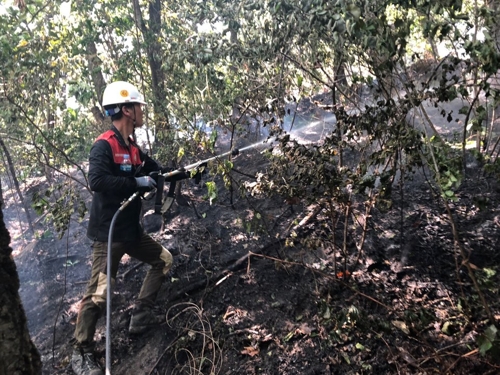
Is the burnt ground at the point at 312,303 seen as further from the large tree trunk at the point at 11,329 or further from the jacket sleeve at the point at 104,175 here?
the large tree trunk at the point at 11,329

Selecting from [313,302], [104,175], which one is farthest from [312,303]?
[104,175]

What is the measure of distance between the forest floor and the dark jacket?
2.78 ft

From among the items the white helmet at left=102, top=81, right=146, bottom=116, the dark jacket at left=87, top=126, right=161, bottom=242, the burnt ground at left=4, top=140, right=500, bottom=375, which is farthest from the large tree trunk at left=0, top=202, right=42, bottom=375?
the white helmet at left=102, top=81, right=146, bottom=116

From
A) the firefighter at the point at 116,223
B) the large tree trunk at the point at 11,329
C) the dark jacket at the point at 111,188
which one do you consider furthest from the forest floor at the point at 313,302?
the large tree trunk at the point at 11,329

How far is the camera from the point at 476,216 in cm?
362

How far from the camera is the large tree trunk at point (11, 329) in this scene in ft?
4.50

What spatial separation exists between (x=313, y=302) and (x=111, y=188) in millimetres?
1946

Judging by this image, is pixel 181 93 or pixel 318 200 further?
pixel 181 93

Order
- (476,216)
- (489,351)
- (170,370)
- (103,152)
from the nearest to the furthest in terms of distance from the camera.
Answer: (489,351) < (170,370) < (103,152) < (476,216)

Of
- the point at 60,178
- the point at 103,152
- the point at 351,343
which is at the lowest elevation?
the point at 60,178

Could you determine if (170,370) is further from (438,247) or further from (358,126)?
(438,247)

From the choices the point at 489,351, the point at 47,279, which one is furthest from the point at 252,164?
the point at 489,351

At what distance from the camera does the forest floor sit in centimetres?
234

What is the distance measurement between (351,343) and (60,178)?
10201 millimetres
